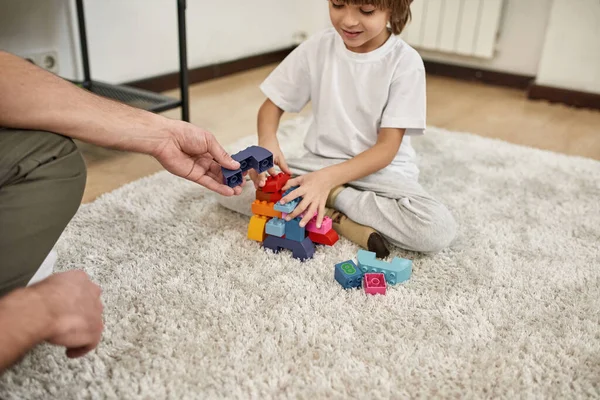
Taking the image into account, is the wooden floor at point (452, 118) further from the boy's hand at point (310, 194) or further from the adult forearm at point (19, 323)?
the adult forearm at point (19, 323)

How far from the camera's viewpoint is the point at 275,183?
106cm

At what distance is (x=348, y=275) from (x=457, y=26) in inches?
74.2

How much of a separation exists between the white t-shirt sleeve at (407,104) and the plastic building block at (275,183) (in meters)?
0.24

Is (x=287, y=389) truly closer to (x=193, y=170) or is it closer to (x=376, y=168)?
(x=193, y=170)

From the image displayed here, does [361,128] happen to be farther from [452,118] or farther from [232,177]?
[452,118]

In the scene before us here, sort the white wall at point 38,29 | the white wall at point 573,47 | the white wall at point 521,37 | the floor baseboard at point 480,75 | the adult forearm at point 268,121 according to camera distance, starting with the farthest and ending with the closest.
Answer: the floor baseboard at point 480,75
the white wall at point 521,37
the white wall at point 573,47
the white wall at point 38,29
the adult forearm at point 268,121

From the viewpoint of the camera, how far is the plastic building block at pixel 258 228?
1078 mm

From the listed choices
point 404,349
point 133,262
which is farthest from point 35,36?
point 404,349

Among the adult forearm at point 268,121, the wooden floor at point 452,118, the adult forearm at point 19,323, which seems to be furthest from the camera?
the wooden floor at point 452,118

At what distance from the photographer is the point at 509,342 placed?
85 cm

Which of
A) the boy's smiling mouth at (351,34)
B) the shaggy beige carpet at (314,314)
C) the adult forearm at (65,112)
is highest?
the boy's smiling mouth at (351,34)

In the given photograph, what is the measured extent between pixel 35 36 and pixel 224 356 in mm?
1414

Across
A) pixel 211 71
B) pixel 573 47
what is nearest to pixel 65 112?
pixel 211 71

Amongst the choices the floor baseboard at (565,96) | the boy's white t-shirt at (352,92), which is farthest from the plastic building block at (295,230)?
the floor baseboard at (565,96)
